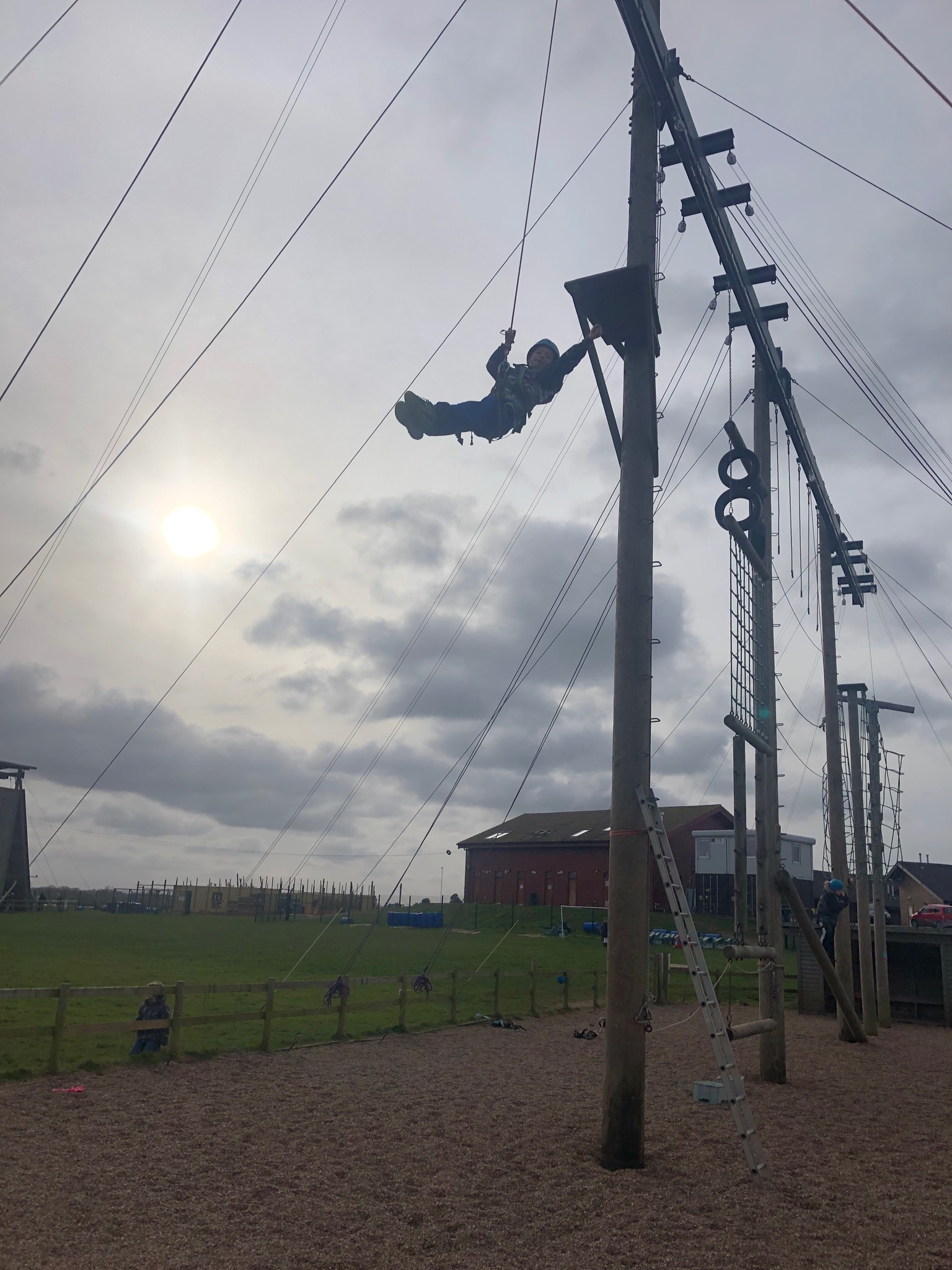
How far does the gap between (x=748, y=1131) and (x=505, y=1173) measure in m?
1.88

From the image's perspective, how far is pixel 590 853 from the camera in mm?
48625

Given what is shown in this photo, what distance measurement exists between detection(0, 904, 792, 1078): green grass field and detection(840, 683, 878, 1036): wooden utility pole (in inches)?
242

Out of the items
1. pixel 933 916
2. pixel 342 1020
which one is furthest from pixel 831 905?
pixel 933 916

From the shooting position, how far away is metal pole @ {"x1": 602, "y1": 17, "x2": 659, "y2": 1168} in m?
7.14

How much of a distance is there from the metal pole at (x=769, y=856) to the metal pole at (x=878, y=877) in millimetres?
6478

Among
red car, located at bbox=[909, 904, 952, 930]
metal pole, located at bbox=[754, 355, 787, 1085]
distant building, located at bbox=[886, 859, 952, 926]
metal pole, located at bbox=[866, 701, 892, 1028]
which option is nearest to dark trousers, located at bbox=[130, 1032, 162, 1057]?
metal pole, located at bbox=[754, 355, 787, 1085]

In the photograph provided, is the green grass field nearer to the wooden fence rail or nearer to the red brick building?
the wooden fence rail

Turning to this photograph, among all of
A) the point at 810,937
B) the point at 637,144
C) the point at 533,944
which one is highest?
the point at 637,144

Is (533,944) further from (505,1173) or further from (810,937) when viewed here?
(505,1173)

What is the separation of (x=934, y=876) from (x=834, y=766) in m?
38.7

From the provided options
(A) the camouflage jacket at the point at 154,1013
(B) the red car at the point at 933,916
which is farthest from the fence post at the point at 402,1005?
(B) the red car at the point at 933,916

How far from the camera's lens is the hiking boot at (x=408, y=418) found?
974 cm

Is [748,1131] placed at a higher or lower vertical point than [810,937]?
lower

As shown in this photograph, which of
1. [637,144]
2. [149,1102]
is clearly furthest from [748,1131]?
[637,144]
